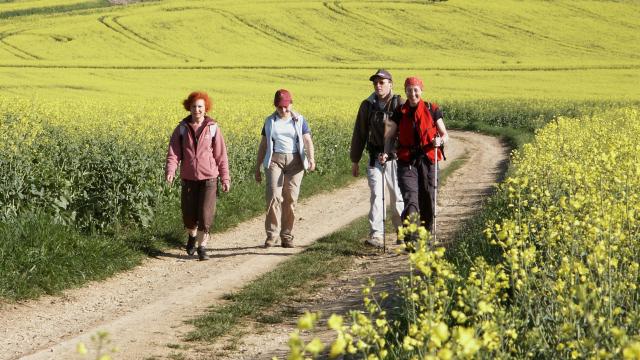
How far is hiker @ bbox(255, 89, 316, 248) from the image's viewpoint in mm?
10805

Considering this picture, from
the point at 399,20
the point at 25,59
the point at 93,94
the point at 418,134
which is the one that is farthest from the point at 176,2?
the point at 418,134

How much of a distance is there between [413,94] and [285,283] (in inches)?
91.3

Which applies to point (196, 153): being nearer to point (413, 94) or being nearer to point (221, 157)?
point (221, 157)

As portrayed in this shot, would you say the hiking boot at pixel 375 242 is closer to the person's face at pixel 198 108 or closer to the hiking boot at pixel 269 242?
the hiking boot at pixel 269 242

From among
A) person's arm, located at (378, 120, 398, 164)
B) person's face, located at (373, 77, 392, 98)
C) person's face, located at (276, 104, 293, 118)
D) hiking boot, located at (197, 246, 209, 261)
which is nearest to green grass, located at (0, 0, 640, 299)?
hiking boot, located at (197, 246, 209, 261)

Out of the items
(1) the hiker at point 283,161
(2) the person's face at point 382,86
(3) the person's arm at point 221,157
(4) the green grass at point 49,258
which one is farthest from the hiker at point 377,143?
(4) the green grass at point 49,258

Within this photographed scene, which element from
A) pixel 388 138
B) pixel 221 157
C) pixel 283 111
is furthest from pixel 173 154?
pixel 388 138

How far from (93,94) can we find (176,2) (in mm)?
39245

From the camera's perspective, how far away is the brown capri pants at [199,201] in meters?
10.1

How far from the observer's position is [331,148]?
1967cm

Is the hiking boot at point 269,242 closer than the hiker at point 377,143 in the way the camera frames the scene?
No

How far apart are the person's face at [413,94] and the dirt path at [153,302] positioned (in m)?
1.73

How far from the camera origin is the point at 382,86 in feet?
32.2

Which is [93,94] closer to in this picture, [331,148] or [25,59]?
[331,148]
